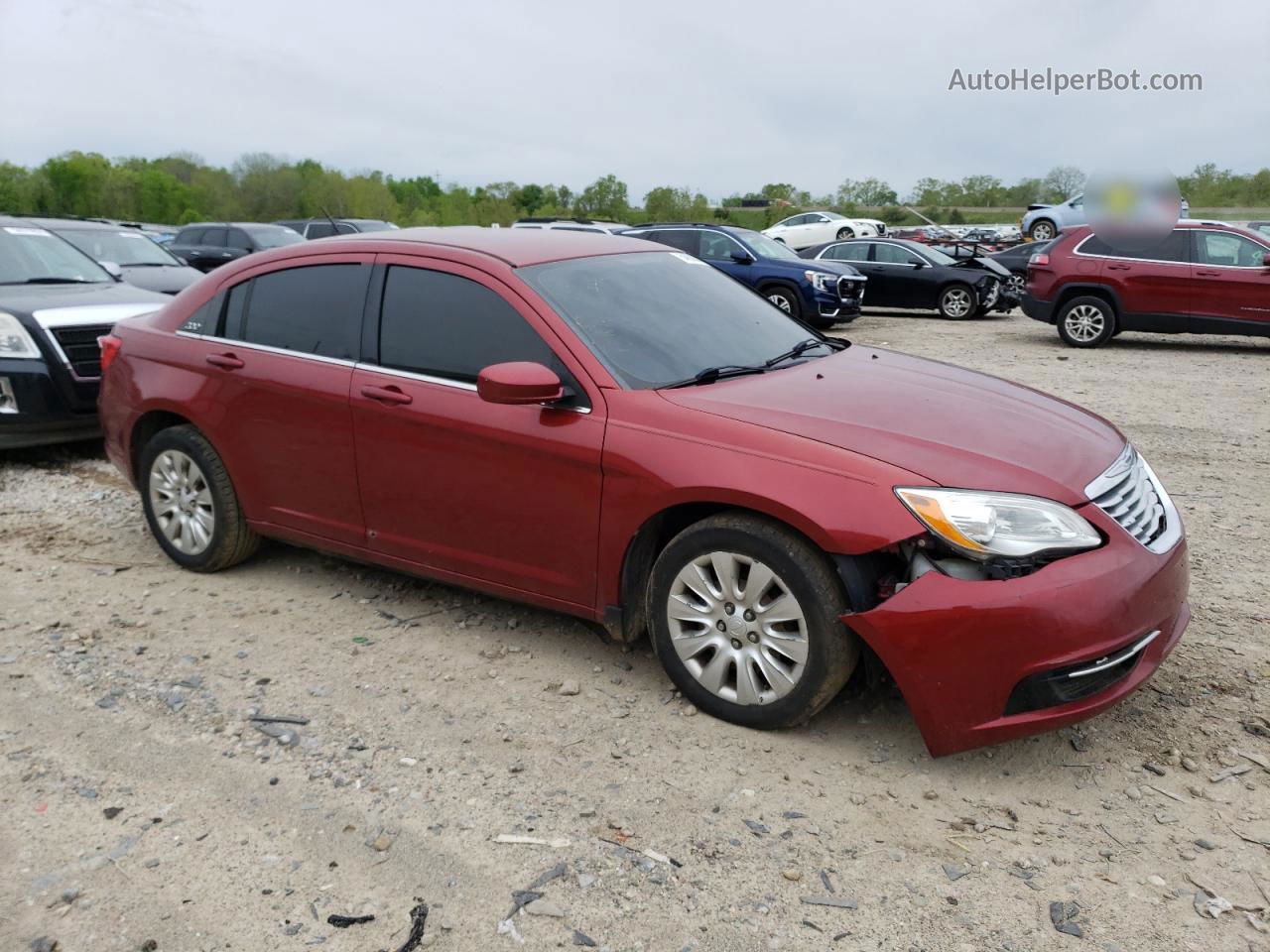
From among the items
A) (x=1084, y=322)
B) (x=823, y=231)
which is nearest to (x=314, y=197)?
(x=823, y=231)

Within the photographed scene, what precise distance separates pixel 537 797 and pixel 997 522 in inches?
64.8

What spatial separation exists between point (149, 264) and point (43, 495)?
18.0ft

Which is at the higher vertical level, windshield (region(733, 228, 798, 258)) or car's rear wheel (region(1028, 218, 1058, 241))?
car's rear wheel (region(1028, 218, 1058, 241))

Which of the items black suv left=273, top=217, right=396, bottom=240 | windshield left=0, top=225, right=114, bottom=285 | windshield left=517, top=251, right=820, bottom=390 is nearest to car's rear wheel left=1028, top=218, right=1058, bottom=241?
black suv left=273, top=217, right=396, bottom=240

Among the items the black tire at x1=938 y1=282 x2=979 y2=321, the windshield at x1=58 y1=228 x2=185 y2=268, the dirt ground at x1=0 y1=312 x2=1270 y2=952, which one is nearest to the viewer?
the dirt ground at x1=0 y1=312 x2=1270 y2=952

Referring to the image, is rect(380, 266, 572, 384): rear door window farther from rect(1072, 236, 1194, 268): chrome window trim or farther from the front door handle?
rect(1072, 236, 1194, 268): chrome window trim

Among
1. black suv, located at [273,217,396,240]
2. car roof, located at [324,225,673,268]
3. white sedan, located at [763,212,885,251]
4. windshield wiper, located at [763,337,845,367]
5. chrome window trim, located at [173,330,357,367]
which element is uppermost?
white sedan, located at [763,212,885,251]

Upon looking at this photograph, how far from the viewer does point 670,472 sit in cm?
359

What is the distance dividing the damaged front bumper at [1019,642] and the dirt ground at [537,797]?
0.28m

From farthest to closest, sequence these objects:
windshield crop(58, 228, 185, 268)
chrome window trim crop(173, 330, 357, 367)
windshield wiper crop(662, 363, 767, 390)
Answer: windshield crop(58, 228, 185, 268)
chrome window trim crop(173, 330, 357, 367)
windshield wiper crop(662, 363, 767, 390)

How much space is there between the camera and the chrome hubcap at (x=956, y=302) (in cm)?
1794

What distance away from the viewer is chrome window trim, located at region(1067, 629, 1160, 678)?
10.4 ft

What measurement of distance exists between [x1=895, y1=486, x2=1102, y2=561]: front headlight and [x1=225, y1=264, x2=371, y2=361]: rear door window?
249 cm

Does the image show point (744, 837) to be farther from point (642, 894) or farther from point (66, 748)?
point (66, 748)
